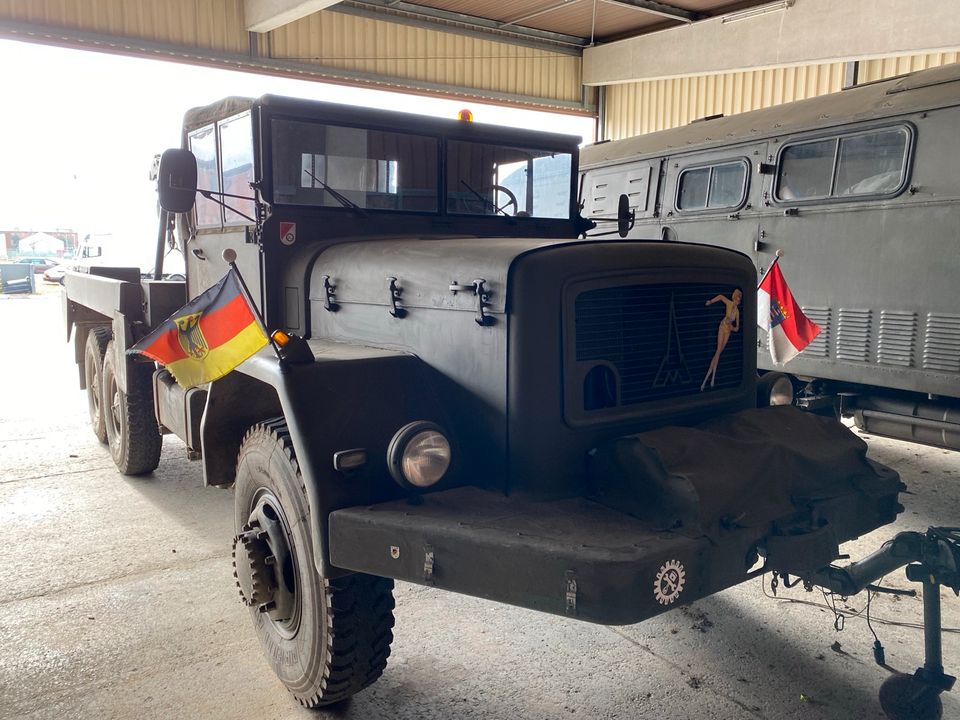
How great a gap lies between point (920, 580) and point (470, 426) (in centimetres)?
169

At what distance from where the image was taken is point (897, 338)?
214 inches

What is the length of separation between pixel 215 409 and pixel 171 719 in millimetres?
1163

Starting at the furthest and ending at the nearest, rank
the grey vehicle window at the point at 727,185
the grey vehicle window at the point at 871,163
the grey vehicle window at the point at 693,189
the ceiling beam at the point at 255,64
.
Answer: the ceiling beam at the point at 255,64 < the grey vehicle window at the point at 693,189 < the grey vehicle window at the point at 727,185 < the grey vehicle window at the point at 871,163

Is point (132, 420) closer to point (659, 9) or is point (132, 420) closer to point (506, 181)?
point (506, 181)

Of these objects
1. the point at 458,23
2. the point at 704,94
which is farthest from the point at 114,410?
the point at 704,94

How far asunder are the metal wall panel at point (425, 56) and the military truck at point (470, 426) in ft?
30.3

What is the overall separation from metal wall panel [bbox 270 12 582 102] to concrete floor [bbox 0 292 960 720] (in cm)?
927

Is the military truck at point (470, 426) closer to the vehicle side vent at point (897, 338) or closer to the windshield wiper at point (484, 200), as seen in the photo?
the windshield wiper at point (484, 200)

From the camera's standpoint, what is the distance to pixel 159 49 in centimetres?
1059

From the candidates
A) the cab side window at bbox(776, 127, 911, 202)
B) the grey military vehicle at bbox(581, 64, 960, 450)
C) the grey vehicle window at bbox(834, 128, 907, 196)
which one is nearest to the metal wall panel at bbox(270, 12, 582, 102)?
the grey military vehicle at bbox(581, 64, 960, 450)

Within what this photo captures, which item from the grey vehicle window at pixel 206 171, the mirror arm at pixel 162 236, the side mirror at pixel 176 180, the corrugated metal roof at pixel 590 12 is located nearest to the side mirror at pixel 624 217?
the grey vehicle window at pixel 206 171

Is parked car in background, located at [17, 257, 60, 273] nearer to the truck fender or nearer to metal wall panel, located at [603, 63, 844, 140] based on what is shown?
metal wall panel, located at [603, 63, 844, 140]

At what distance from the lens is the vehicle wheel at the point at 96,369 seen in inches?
238

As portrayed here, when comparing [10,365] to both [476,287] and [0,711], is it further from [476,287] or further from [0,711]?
[476,287]
